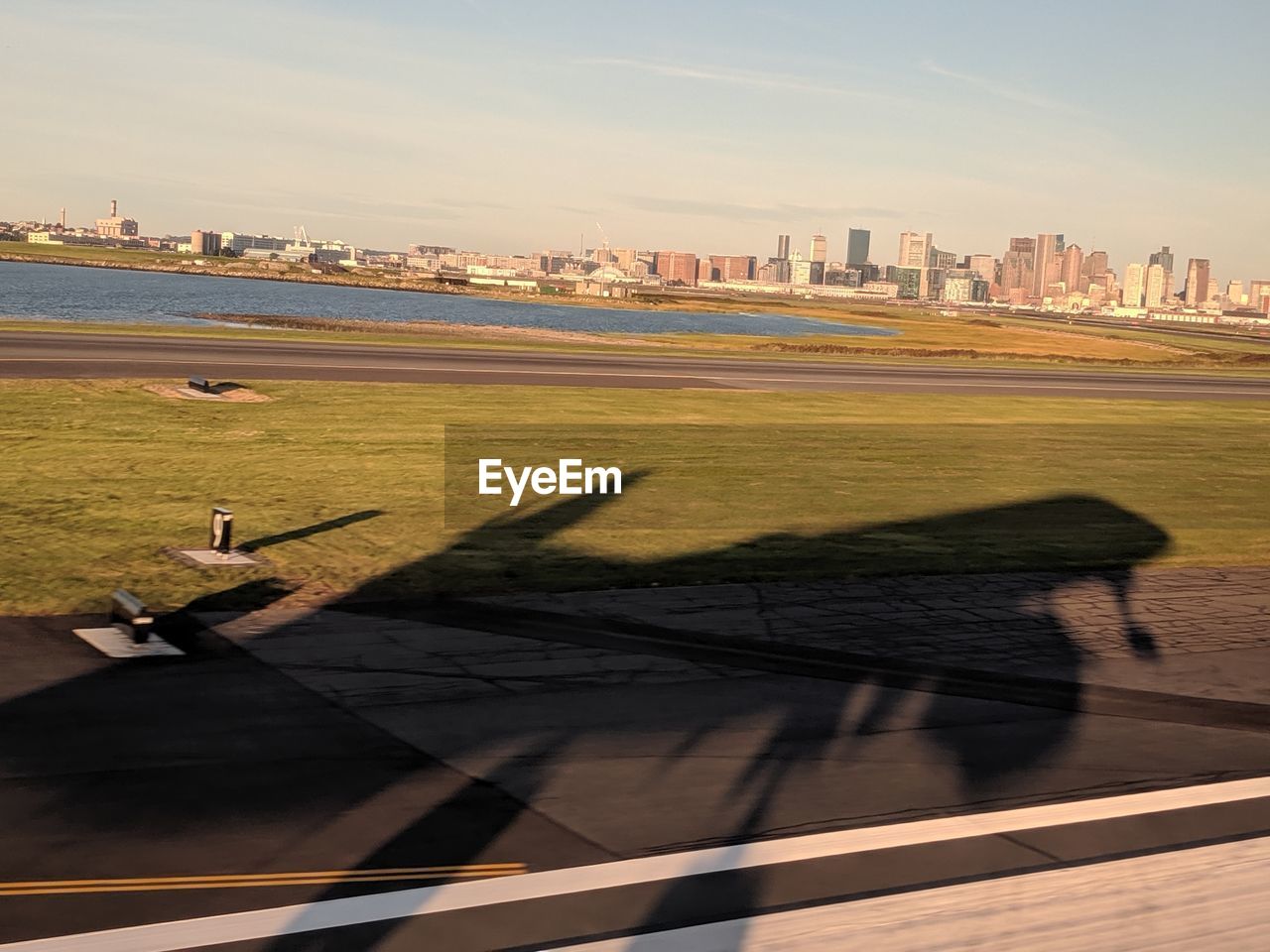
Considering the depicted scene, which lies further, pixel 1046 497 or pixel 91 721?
pixel 1046 497

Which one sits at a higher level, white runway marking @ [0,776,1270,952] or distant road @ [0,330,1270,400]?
distant road @ [0,330,1270,400]

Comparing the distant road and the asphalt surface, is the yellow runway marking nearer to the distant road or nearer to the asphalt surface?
the asphalt surface

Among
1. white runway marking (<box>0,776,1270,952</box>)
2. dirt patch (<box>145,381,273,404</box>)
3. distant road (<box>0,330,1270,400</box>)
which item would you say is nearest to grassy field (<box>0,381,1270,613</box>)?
dirt patch (<box>145,381,273,404</box>)

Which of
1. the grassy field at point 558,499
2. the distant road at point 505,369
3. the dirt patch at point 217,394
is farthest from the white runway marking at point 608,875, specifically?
the distant road at point 505,369


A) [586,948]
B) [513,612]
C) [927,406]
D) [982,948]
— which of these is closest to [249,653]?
[513,612]

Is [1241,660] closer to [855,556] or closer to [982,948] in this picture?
[855,556]

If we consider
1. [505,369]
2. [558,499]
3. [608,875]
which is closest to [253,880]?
[608,875]
